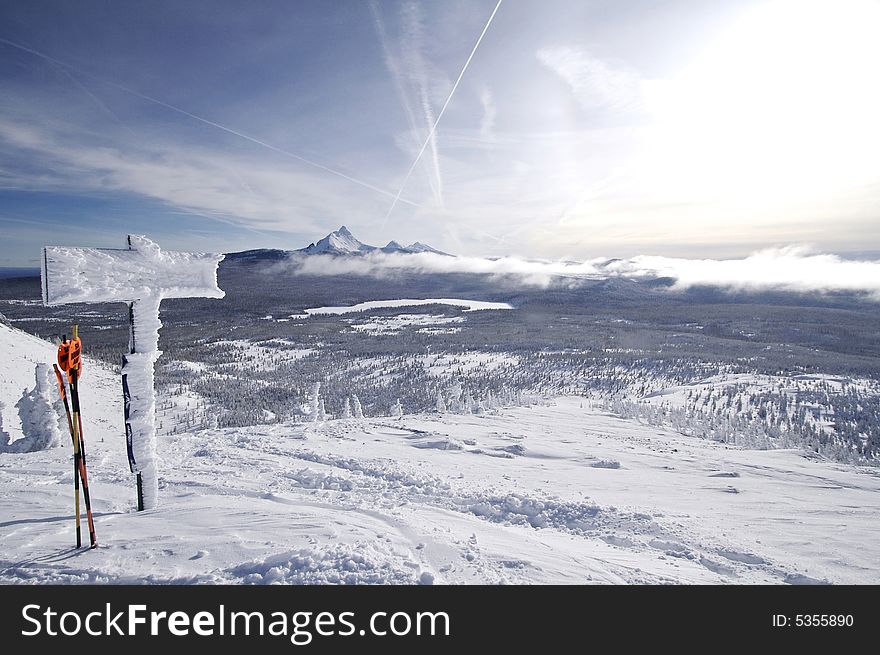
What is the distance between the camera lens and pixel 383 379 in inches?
2464

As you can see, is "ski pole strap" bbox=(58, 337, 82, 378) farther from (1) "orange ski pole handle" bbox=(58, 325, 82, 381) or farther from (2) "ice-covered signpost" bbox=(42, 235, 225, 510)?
(2) "ice-covered signpost" bbox=(42, 235, 225, 510)

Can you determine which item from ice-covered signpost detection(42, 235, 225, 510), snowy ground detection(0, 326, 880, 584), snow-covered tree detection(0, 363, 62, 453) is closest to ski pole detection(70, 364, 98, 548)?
snowy ground detection(0, 326, 880, 584)

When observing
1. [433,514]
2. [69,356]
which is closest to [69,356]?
[69,356]

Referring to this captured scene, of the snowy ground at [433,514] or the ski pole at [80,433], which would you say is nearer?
the ski pole at [80,433]

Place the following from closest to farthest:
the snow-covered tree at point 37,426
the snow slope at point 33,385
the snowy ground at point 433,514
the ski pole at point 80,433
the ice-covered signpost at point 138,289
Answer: the ski pole at point 80,433
the snowy ground at point 433,514
the ice-covered signpost at point 138,289
the snow-covered tree at point 37,426
the snow slope at point 33,385

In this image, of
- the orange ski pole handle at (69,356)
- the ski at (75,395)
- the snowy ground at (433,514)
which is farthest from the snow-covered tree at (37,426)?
the orange ski pole handle at (69,356)

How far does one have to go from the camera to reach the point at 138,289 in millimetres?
5562

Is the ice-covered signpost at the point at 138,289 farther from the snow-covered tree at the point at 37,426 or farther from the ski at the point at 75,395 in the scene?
the snow-covered tree at the point at 37,426

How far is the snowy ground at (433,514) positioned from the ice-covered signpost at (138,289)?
3.63 feet

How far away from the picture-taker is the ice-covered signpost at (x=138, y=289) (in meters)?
4.98

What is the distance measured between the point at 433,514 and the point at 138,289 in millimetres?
5880

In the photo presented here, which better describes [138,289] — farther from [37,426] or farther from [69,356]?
[37,426]

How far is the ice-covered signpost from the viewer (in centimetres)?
498

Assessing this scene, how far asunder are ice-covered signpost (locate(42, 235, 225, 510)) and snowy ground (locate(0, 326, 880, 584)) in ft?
3.63
